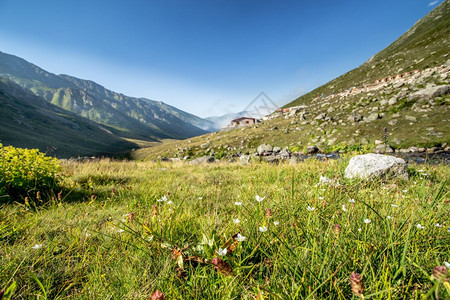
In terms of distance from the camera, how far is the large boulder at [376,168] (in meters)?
4.87

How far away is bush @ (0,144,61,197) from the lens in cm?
416

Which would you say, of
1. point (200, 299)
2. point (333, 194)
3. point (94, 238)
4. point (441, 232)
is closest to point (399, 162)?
point (333, 194)

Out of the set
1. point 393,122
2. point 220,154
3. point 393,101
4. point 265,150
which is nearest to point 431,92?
point 393,101

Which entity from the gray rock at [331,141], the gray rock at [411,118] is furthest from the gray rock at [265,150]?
the gray rock at [411,118]

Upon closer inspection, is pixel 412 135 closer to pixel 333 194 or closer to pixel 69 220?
pixel 333 194

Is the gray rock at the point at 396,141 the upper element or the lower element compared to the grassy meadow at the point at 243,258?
upper

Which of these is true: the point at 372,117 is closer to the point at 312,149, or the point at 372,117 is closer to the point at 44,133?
the point at 312,149

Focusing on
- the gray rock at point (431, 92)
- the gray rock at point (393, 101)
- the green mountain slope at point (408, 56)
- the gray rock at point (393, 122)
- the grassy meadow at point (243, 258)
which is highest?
the green mountain slope at point (408, 56)

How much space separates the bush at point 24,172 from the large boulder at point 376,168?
791cm

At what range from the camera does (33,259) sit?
1.88 m

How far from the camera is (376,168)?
5.01 meters

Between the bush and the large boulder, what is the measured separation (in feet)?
26.0

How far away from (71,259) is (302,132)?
23.5 meters

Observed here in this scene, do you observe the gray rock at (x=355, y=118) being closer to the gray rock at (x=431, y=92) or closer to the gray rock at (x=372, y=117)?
the gray rock at (x=372, y=117)
